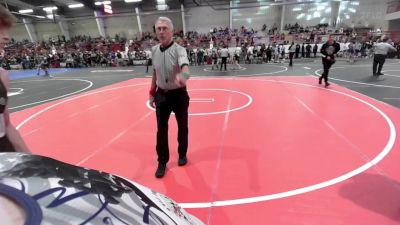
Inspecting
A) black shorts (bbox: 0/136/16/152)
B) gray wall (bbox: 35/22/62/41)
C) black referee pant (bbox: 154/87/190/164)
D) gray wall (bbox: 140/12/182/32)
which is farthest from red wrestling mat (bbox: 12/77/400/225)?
gray wall (bbox: 35/22/62/41)

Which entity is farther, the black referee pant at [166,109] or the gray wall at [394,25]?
the gray wall at [394,25]

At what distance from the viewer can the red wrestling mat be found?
9.89 ft

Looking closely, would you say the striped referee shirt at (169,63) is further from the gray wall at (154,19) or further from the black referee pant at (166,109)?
the gray wall at (154,19)

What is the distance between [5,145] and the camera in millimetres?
1913

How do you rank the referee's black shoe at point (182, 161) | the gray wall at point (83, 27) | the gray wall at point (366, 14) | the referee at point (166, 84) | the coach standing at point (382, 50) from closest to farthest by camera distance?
the referee at point (166, 84) < the referee's black shoe at point (182, 161) < the coach standing at point (382, 50) < the gray wall at point (366, 14) < the gray wall at point (83, 27)

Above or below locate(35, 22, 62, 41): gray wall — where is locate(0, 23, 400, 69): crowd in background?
below

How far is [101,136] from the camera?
5.45m

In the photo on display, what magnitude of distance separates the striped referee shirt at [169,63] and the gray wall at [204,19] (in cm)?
2981

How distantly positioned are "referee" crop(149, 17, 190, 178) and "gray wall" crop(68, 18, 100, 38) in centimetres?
3567

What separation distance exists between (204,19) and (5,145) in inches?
1262

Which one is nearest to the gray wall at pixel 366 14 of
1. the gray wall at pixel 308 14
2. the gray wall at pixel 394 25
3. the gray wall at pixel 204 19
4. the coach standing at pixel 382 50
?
the gray wall at pixel 394 25

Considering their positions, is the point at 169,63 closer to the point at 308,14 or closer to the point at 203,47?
the point at 203,47

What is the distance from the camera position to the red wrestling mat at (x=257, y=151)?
3.01m

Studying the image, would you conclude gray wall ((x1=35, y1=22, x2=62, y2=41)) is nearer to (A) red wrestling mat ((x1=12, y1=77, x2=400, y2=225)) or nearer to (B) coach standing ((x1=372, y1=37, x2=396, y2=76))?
(A) red wrestling mat ((x1=12, y1=77, x2=400, y2=225))
